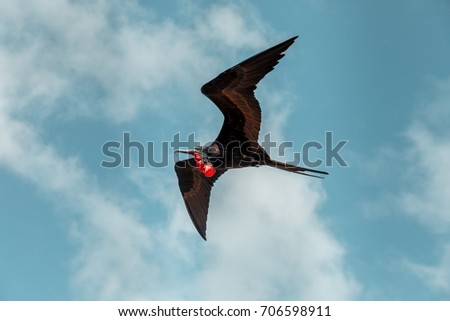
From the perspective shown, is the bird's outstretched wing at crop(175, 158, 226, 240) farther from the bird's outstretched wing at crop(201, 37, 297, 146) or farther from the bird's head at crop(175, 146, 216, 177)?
the bird's outstretched wing at crop(201, 37, 297, 146)

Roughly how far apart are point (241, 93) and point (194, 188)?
3348mm

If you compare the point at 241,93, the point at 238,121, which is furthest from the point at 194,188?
the point at 241,93

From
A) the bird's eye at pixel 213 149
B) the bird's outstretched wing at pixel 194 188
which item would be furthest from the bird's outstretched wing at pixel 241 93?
the bird's outstretched wing at pixel 194 188

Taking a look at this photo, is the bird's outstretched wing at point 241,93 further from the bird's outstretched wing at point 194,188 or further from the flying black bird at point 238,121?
the bird's outstretched wing at point 194,188

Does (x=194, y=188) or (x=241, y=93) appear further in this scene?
(x=194, y=188)

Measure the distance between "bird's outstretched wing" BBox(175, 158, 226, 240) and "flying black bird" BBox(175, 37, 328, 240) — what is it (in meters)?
0.15

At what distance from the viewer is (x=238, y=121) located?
1370cm

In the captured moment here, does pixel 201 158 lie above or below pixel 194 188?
below

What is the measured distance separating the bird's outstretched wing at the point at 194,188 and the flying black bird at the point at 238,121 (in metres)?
0.15

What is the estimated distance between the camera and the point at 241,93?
13.2 metres

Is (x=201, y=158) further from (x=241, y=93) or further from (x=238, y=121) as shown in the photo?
(x=241, y=93)

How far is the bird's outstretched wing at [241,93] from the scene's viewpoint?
1241 cm

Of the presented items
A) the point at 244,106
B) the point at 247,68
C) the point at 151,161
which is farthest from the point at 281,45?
the point at 151,161
